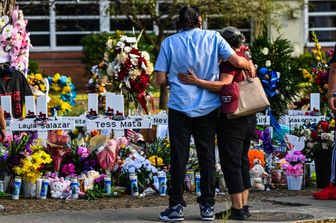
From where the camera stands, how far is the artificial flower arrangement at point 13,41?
13375 mm

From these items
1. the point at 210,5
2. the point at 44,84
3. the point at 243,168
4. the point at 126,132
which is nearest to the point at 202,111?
the point at 243,168

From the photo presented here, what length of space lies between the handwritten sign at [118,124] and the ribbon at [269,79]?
223cm

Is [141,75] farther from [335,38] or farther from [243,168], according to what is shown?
[335,38]

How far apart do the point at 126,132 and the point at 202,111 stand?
3.49m

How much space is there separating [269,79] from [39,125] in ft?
11.2

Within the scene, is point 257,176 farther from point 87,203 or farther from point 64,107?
point 64,107

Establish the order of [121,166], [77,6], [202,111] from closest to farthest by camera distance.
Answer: [202,111], [121,166], [77,6]

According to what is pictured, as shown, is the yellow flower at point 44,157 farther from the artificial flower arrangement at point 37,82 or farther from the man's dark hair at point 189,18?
the artificial flower arrangement at point 37,82

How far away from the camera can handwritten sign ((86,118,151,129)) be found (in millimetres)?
11555

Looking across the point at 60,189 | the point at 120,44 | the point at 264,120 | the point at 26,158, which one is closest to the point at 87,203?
the point at 60,189

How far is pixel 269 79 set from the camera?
13.2 metres

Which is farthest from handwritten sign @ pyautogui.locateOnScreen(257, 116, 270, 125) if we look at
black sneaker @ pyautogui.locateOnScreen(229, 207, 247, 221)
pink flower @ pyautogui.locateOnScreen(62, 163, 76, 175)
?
black sneaker @ pyautogui.locateOnScreen(229, 207, 247, 221)

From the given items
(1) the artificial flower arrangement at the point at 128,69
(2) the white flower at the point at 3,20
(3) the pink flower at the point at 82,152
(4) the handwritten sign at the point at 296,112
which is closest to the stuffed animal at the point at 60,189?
(3) the pink flower at the point at 82,152

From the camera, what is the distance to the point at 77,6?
26.7 m
